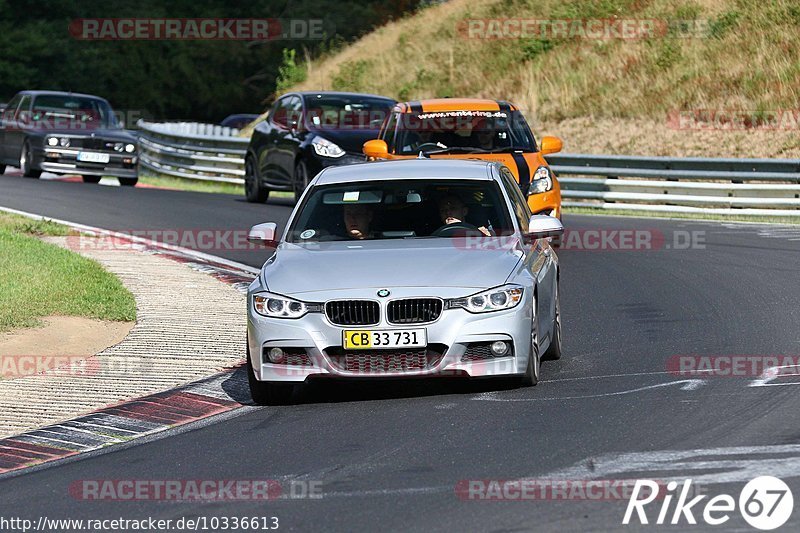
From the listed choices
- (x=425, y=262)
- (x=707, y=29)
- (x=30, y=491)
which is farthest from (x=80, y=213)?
(x=707, y=29)

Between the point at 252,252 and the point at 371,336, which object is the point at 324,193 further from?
the point at 252,252

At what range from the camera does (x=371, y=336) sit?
925 centimetres

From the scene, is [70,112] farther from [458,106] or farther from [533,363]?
[533,363]

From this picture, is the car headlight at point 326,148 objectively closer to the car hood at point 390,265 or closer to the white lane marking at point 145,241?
the white lane marking at point 145,241

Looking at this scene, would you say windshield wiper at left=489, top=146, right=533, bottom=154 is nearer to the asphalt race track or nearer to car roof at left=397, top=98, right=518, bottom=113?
car roof at left=397, top=98, right=518, bottom=113

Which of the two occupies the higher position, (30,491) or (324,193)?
(324,193)

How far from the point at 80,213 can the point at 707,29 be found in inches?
752

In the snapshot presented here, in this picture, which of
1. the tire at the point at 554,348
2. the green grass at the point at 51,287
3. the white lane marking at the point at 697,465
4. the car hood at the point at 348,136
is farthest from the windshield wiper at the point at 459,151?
the white lane marking at the point at 697,465

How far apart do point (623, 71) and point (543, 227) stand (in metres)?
26.7

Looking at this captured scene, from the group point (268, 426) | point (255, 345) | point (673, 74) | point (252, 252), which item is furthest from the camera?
point (673, 74)

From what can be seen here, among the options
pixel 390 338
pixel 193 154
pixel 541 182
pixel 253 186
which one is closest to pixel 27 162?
pixel 193 154

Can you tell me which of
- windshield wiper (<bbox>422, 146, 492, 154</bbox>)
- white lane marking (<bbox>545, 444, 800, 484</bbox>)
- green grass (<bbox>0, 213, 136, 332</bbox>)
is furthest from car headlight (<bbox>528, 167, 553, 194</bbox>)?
white lane marking (<bbox>545, 444, 800, 484</bbox>)

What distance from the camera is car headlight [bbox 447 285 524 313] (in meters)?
9.35

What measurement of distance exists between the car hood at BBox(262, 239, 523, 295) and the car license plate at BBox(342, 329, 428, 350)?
0.97ft
